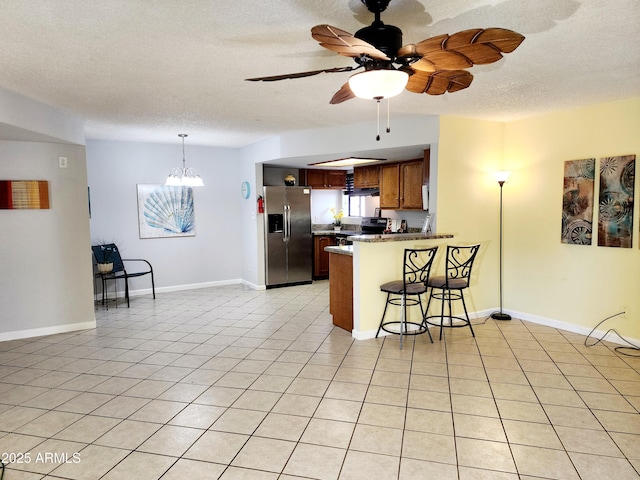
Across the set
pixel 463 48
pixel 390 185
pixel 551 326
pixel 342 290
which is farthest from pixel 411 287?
pixel 463 48

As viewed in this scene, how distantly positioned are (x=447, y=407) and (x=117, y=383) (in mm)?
2547

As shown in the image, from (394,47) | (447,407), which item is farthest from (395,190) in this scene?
(394,47)

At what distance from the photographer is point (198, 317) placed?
5051mm

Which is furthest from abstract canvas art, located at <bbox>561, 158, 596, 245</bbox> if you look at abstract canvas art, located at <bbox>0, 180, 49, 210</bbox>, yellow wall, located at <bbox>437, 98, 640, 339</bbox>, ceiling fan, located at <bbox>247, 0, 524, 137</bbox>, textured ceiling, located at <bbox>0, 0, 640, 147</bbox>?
abstract canvas art, located at <bbox>0, 180, 49, 210</bbox>

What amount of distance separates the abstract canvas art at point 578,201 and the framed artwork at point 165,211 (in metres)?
5.35

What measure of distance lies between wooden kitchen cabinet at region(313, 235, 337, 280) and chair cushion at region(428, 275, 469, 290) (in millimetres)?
3221

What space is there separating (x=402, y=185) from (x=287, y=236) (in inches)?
85.2

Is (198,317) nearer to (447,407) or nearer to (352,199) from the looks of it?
(447,407)

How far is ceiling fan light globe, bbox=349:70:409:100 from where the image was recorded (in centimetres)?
186

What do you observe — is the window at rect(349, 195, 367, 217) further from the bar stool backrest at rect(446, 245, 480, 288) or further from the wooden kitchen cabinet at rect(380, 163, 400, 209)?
the bar stool backrest at rect(446, 245, 480, 288)

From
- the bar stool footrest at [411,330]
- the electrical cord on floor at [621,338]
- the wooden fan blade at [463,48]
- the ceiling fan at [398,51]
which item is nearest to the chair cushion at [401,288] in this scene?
the bar stool footrest at [411,330]

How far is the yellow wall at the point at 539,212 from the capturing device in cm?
389

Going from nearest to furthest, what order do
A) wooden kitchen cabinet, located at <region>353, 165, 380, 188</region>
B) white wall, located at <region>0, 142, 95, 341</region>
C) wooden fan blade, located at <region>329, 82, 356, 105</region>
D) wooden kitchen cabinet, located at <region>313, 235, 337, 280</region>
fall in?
wooden fan blade, located at <region>329, 82, 356, 105</region> → white wall, located at <region>0, 142, 95, 341</region> → wooden kitchen cabinet, located at <region>353, 165, 380, 188</region> → wooden kitchen cabinet, located at <region>313, 235, 337, 280</region>

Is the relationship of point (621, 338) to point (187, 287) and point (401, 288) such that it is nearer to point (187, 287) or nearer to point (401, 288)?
point (401, 288)
